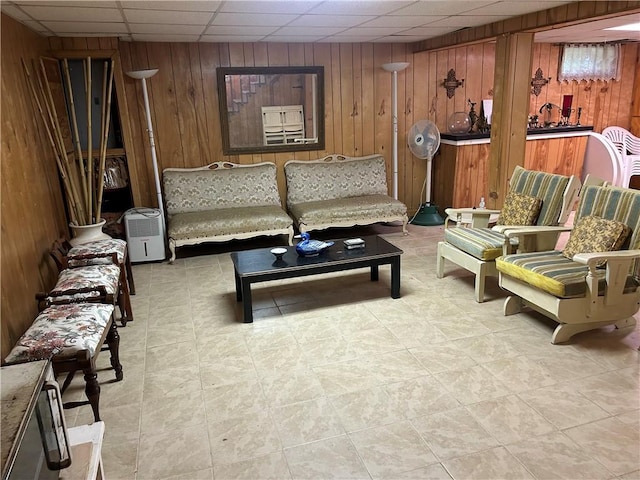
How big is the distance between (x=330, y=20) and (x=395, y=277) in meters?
2.07

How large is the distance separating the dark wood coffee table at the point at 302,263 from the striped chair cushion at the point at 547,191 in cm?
115

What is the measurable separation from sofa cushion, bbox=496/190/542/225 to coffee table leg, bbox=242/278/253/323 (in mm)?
2100

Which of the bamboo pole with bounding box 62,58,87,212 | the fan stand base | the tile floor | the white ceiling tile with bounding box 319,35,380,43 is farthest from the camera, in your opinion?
the fan stand base

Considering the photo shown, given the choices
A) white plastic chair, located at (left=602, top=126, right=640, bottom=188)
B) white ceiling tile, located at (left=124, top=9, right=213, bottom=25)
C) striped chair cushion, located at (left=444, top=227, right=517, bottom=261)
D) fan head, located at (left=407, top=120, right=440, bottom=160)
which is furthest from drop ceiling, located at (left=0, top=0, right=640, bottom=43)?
white plastic chair, located at (left=602, top=126, right=640, bottom=188)

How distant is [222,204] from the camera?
5094 millimetres

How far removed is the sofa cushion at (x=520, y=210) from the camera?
363 centimetres

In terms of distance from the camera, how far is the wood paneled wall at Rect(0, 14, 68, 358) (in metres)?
2.62

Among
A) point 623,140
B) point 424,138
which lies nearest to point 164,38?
point 424,138

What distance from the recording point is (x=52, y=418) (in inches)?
52.7

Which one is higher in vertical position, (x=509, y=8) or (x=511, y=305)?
(x=509, y=8)

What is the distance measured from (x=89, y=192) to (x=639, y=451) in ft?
13.2

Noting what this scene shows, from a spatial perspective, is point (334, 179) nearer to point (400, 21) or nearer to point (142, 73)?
point (400, 21)

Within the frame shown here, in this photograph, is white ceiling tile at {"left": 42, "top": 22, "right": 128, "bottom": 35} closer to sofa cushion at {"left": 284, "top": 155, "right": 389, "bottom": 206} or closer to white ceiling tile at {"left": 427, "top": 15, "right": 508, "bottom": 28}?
sofa cushion at {"left": 284, "top": 155, "right": 389, "bottom": 206}

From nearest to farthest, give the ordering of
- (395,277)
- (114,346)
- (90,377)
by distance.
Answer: (90,377)
(114,346)
(395,277)
